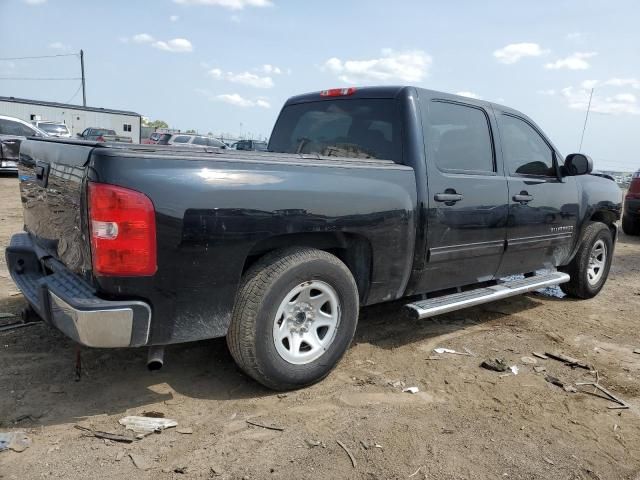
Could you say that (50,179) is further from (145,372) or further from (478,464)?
(478,464)

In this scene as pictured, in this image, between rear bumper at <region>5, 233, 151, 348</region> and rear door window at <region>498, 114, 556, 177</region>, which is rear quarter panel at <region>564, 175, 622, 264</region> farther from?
rear bumper at <region>5, 233, 151, 348</region>

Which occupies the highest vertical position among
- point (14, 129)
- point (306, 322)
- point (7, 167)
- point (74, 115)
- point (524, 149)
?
point (74, 115)

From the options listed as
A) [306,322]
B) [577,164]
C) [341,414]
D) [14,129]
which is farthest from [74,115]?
[341,414]

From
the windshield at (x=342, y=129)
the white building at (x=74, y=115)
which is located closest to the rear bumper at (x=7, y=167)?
the windshield at (x=342, y=129)

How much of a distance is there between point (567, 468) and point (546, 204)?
109 inches

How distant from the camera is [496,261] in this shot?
4.41 metres

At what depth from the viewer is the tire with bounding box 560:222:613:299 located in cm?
556

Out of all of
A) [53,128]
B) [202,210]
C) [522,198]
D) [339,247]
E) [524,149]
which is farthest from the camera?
[53,128]

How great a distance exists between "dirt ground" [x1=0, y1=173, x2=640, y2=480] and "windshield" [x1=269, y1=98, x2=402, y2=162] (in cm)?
151

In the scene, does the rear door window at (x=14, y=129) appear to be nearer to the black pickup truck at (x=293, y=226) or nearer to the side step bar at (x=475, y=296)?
the black pickup truck at (x=293, y=226)

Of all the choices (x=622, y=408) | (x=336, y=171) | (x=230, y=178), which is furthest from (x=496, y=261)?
(x=230, y=178)

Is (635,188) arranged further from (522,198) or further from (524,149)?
(522,198)

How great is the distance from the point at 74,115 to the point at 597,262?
146ft

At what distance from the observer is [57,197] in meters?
2.94
